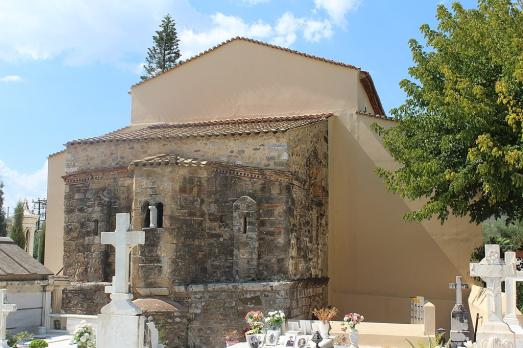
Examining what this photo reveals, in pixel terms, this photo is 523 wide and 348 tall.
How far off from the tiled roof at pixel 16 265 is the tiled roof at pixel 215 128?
3.84 metres

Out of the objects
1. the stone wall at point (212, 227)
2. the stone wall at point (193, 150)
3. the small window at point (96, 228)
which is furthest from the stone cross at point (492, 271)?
the small window at point (96, 228)

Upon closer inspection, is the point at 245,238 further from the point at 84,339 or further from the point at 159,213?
the point at 84,339

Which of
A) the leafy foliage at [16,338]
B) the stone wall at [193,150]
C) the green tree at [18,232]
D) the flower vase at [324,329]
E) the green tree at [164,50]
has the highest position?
the green tree at [164,50]

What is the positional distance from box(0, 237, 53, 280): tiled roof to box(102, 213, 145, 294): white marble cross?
8147 mm

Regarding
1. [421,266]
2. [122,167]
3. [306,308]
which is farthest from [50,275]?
[421,266]

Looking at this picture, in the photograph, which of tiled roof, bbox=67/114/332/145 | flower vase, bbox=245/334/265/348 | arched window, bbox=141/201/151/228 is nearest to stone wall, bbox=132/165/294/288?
arched window, bbox=141/201/151/228

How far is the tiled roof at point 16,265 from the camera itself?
54.1ft

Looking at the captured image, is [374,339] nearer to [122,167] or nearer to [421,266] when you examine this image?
[421,266]

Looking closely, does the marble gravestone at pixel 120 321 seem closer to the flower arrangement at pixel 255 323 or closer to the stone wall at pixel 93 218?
the flower arrangement at pixel 255 323

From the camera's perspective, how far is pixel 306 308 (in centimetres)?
1744

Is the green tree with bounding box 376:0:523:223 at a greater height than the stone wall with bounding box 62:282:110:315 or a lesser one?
greater

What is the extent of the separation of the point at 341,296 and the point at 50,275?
9053 millimetres

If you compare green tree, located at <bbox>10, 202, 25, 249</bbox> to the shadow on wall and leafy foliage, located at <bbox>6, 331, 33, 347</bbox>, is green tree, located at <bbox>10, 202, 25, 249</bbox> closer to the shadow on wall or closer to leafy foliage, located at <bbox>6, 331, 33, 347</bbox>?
leafy foliage, located at <bbox>6, 331, 33, 347</bbox>

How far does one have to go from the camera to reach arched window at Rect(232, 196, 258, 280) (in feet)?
53.6
